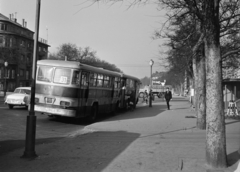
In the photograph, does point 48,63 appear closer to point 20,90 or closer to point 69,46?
point 20,90

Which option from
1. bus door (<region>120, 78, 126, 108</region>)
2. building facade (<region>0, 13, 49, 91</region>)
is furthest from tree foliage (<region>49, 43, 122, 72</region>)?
bus door (<region>120, 78, 126, 108</region>)

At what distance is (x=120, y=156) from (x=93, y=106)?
8960 millimetres

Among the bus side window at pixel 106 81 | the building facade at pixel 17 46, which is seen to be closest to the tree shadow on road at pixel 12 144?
the bus side window at pixel 106 81

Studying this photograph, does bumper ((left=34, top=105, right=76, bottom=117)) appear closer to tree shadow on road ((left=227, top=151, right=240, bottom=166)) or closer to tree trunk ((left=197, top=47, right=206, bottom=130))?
tree trunk ((left=197, top=47, right=206, bottom=130))

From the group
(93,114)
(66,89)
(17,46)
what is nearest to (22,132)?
(66,89)

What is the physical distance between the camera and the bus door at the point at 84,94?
14.1 metres

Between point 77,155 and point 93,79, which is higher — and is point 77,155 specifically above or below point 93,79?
below

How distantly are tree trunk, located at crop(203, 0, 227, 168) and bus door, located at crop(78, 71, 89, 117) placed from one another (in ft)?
28.8

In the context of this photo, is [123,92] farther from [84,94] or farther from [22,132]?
[22,132]

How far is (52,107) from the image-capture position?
13766 millimetres

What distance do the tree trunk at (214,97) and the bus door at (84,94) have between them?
8.78 meters

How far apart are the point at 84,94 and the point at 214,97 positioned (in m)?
9.27

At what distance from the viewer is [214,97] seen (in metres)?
6.00

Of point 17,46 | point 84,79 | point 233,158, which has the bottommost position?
point 233,158
